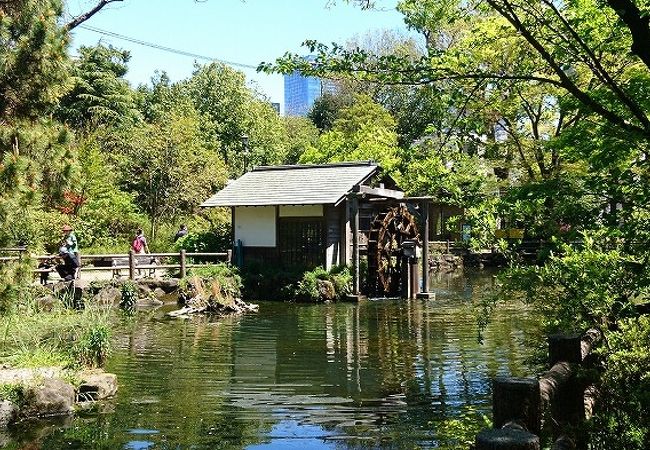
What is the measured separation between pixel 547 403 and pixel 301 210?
17741 millimetres

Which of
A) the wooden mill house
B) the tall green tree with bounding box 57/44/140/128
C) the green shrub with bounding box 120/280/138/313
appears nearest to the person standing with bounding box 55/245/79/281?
the green shrub with bounding box 120/280/138/313

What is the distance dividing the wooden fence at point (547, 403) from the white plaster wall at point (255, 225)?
57.2 feet

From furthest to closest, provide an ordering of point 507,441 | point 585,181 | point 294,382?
1. point 294,382
2. point 585,181
3. point 507,441

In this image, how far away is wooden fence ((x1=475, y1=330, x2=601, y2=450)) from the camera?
256 cm

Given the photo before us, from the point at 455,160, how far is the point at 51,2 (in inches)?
215

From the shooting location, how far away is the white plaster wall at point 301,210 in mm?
21156

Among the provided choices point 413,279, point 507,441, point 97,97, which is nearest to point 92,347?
point 507,441

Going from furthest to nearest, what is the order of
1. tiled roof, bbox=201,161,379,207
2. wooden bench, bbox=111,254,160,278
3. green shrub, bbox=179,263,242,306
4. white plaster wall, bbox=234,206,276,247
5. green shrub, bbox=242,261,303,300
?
white plaster wall, bbox=234,206,276,247 → tiled roof, bbox=201,161,379,207 → green shrub, bbox=242,261,303,300 → wooden bench, bbox=111,254,160,278 → green shrub, bbox=179,263,242,306

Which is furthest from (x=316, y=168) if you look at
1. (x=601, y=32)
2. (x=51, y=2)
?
(x=601, y=32)

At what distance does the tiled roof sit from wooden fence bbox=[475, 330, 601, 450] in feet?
50.4

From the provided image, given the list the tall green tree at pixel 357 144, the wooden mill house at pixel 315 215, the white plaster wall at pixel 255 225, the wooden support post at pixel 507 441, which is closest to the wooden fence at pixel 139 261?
the white plaster wall at pixel 255 225

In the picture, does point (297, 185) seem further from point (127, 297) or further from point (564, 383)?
point (564, 383)

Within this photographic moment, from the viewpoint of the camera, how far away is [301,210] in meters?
21.4

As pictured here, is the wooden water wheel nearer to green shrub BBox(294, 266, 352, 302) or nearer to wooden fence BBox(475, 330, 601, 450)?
green shrub BBox(294, 266, 352, 302)
